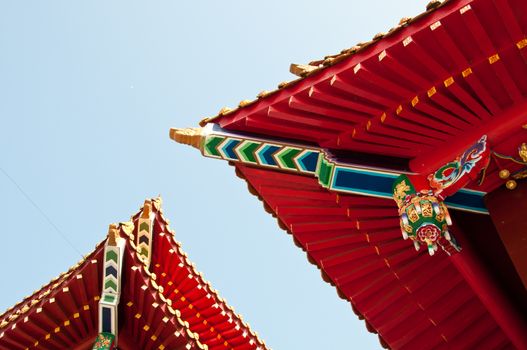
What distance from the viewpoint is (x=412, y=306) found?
7477 millimetres

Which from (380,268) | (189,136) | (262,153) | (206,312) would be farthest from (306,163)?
(206,312)

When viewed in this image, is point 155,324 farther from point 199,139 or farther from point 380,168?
point 380,168

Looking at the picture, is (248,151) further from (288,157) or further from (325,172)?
(325,172)

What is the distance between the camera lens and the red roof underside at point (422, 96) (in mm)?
5727

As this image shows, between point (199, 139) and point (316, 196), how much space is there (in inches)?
47.9

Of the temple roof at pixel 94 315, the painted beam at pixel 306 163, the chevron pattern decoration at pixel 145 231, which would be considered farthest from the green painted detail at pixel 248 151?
the chevron pattern decoration at pixel 145 231

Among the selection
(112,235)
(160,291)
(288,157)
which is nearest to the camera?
(288,157)

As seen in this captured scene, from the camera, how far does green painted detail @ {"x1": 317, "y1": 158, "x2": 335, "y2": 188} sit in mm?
6664

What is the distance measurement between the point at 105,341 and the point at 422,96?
565 centimetres

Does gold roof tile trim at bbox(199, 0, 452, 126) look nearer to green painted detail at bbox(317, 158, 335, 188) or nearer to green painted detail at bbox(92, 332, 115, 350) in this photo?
green painted detail at bbox(317, 158, 335, 188)

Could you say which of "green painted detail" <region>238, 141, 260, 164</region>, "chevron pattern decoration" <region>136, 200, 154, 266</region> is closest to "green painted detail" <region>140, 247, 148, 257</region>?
"chevron pattern decoration" <region>136, 200, 154, 266</region>

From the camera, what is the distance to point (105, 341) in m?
9.91

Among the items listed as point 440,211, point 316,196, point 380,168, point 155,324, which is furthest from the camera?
point 155,324

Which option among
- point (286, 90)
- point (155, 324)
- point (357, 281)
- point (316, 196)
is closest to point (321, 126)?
point (286, 90)
